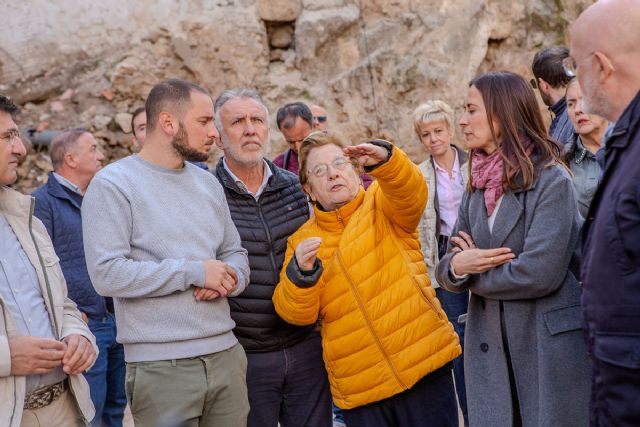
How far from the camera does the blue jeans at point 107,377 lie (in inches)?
176

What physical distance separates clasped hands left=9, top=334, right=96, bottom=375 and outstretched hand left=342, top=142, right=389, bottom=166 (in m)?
1.38

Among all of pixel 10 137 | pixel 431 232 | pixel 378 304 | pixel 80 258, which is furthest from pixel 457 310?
pixel 10 137

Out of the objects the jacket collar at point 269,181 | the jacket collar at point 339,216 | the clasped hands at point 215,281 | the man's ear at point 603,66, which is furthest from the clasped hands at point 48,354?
the man's ear at point 603,66

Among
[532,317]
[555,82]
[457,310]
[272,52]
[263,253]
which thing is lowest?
[457,310]

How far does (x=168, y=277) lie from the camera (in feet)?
9.24

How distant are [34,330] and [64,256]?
1767 mm

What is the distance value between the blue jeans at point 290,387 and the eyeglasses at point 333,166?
0.83 meters

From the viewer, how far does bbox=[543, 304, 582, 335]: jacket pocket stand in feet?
8.94

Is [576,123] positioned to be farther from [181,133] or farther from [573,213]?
[181,133]

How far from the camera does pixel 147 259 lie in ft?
9.61

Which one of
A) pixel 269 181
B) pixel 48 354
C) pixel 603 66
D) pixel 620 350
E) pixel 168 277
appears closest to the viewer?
pixel 620 350

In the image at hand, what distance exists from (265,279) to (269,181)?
0.53 meters

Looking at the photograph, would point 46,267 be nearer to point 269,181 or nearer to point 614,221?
point 269,181

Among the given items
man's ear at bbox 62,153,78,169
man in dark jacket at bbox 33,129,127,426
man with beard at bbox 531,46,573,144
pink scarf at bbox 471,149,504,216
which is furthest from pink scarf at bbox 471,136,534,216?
man's ear at bbox 62,153,78,169
